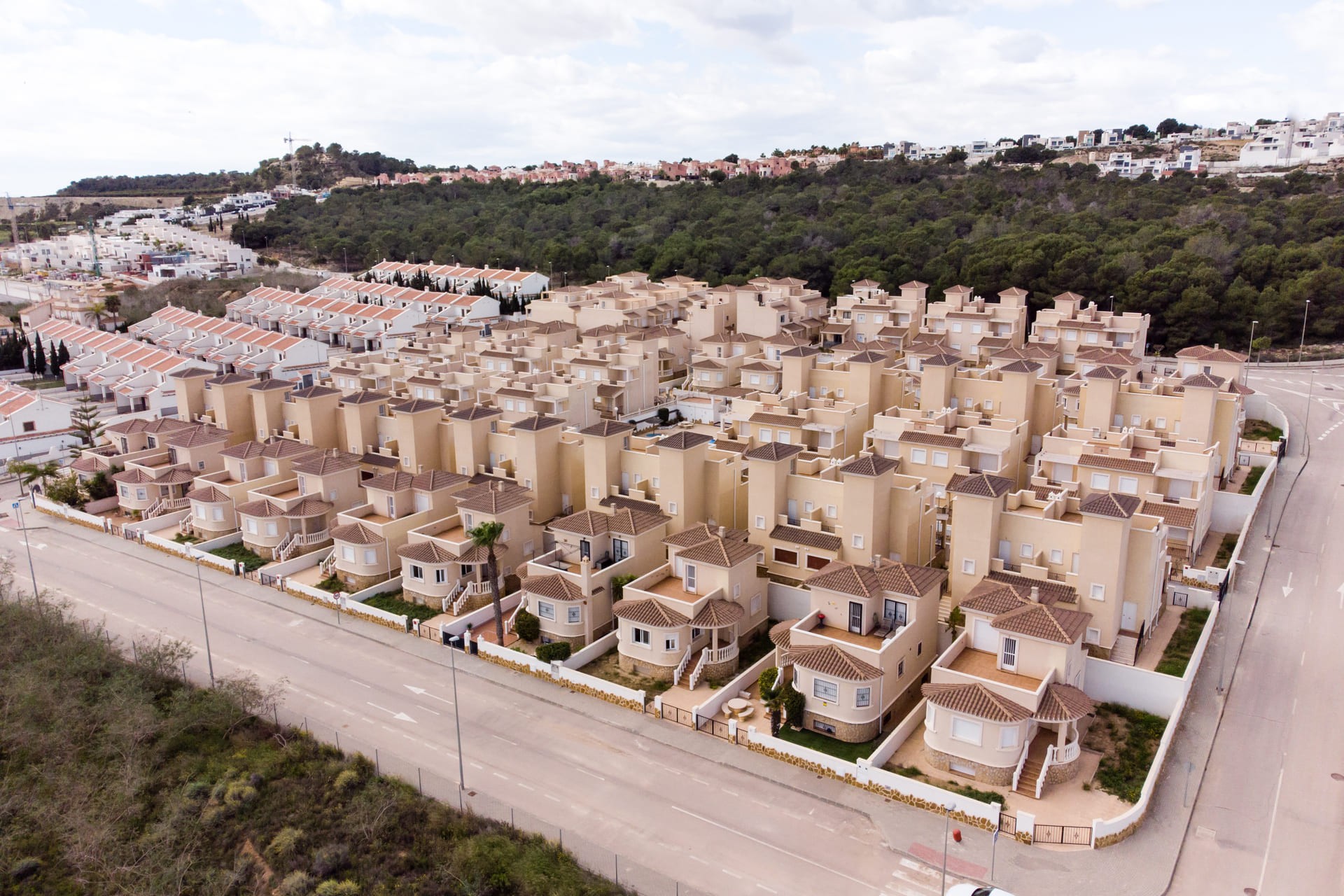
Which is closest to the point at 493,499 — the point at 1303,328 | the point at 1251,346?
the point at 1251,346

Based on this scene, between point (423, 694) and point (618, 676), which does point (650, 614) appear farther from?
point (423, 694)

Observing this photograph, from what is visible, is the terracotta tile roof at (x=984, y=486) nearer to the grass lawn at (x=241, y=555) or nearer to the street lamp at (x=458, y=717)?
the street lamp at (x=458, y=717)

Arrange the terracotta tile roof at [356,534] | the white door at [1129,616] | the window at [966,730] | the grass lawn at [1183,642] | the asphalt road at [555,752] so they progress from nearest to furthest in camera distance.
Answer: the asphalt road at [555,752]
the window at [966,730]
the grass lawn at [1183,642]
the white door at [1129,616]
the terracotta tile roof at [356,534]

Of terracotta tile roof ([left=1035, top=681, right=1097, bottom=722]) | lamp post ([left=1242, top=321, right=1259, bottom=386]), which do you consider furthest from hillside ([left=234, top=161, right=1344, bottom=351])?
terracotta tile roof ([left=1035, top=681, right=1097, bottom=722])

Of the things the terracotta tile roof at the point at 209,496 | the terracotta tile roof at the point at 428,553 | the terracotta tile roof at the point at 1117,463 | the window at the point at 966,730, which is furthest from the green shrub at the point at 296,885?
the terracotta tile roof at the point at 1117,463

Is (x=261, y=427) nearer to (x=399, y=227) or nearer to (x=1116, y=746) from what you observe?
(x=1116, y=746)
